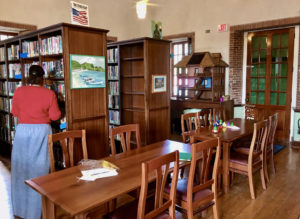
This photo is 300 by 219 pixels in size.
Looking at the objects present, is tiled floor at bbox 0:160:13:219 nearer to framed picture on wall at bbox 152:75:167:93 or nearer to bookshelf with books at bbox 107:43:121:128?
bookshelf with books at bbox 107:43:121:128

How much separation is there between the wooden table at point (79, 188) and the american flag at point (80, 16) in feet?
6.62

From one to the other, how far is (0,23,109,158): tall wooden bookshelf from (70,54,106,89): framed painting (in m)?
0.05

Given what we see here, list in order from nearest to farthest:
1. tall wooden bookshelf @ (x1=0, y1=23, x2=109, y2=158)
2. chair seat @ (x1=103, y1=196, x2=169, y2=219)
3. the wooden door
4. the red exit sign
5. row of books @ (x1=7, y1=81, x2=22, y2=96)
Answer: chair seat @ (x1=103, y1=196, x2=169, y2=219), tall wooden bookshelf @ (x1=0, y1=23, x2=109, y2=158), row of books @ (x1=7, y1=81, x2=22, y2=96), the wooden door, the red exit sign

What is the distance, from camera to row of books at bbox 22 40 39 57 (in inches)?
153

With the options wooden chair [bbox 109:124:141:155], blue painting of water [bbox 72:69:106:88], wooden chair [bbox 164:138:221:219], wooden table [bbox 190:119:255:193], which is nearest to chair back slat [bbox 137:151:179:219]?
wooden chair [bbox 164:138:221:219]

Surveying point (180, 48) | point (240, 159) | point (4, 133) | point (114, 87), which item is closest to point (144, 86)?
point (114, 87)

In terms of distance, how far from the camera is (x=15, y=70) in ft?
15.2

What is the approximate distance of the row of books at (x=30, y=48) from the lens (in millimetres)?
3880

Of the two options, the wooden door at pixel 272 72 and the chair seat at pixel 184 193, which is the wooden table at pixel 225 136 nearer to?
the chair seat at pixel 184 193

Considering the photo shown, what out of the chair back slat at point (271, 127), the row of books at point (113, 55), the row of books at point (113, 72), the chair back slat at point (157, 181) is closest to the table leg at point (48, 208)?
the chair back slat at point (157, 181)

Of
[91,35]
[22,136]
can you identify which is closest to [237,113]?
[91,35]

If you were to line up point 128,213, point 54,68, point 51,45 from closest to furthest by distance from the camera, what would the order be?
1. point 128,213
2. point 51,45
3. point 54,68

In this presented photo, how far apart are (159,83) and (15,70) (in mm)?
2538

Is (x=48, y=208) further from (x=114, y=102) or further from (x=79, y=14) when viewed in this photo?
(x=114, y=102)
